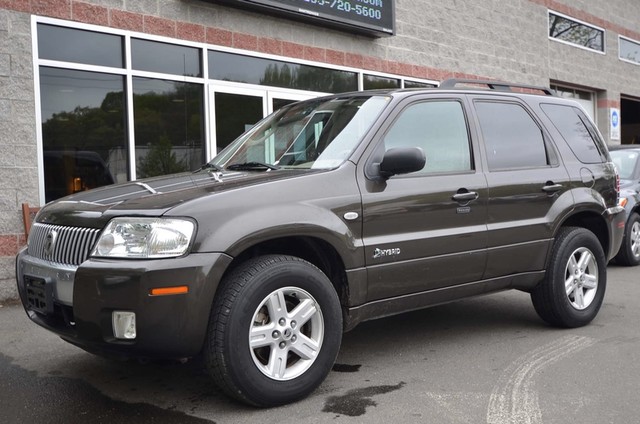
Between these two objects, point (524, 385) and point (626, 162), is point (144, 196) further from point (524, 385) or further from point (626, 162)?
point (626, 162)

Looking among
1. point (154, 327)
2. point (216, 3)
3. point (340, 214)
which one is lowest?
point (154, 327)

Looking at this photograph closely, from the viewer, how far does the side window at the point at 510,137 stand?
4.97 m

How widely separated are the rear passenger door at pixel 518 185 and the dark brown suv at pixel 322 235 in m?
0.01

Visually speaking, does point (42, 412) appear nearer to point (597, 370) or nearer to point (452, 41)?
point (597, 370)

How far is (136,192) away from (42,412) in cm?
132

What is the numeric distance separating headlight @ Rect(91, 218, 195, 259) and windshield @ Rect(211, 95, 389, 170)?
108cm

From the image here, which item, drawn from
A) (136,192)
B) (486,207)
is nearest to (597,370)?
(486,207)

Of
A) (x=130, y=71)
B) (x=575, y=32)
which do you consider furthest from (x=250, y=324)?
(x=575, y=32)

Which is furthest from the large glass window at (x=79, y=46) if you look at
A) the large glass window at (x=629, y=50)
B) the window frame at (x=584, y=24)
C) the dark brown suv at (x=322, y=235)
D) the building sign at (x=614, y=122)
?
the large glass window at (x=629, y=50)

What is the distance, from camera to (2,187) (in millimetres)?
7184

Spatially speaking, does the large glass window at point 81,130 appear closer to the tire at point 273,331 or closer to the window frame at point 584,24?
the tire at point 273,331

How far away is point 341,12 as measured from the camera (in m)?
10.8

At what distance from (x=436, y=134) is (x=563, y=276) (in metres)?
1.59

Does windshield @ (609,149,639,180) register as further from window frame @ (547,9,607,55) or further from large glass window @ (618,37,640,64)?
large glass window @ (618,37,640,64)
